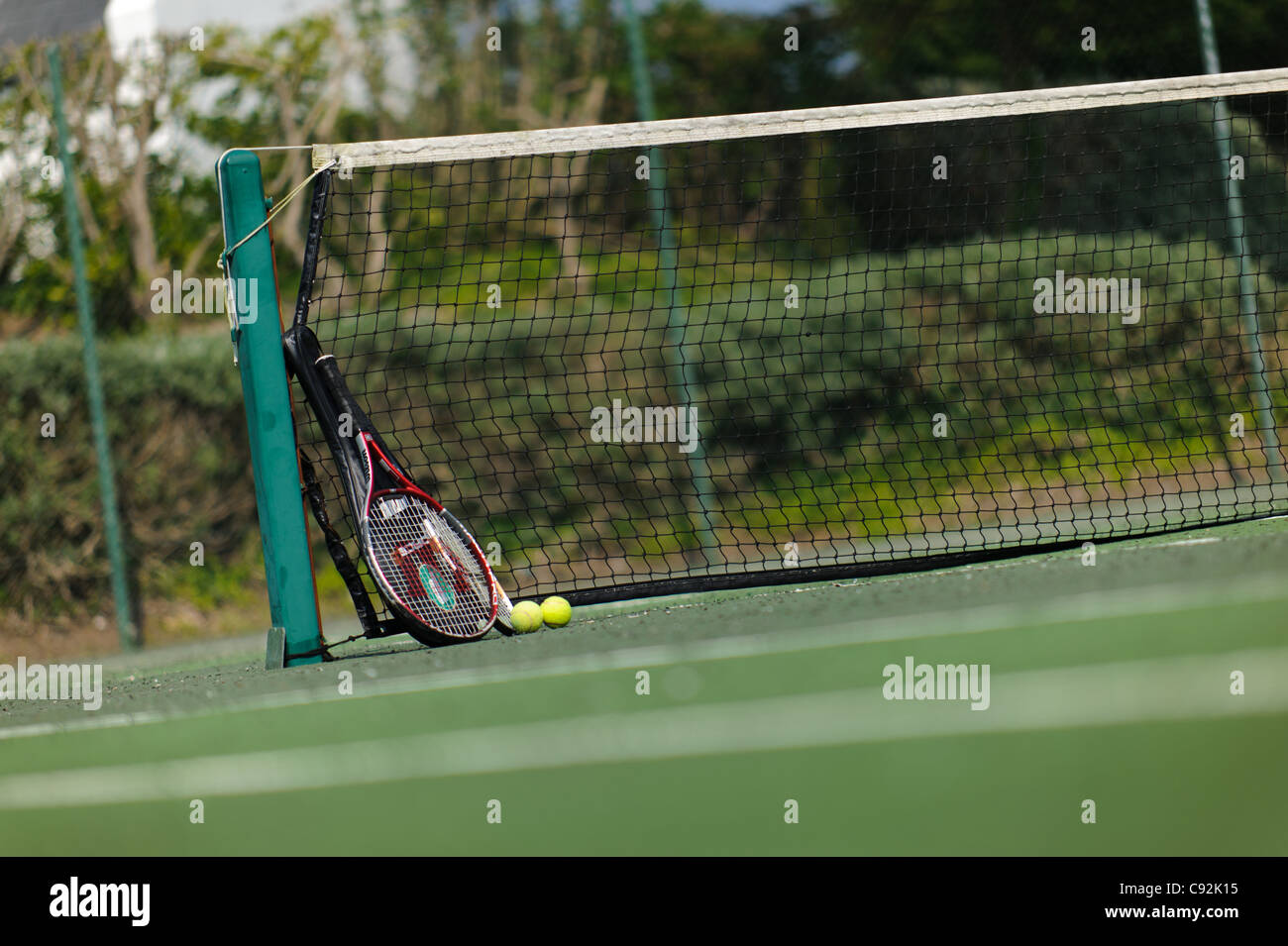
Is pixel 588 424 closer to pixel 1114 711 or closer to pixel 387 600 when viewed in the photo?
pixel 387 600

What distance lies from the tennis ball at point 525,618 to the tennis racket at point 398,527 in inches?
7.9

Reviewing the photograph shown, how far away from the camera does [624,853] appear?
2139mm

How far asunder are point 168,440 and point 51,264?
2230mm

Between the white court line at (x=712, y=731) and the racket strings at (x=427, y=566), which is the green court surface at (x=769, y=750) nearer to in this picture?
the white court line at (x=712, y=731)

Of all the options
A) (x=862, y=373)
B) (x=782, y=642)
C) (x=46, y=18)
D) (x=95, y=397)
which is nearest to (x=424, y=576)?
(x=782, y=642)

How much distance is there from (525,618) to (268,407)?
124 centimetres

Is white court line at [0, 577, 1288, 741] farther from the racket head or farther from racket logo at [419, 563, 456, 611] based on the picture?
racket logo at [419, 563, 456, 611]

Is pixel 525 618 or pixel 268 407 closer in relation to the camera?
pixel 268 407

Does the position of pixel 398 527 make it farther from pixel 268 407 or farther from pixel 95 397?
pixel 95 397

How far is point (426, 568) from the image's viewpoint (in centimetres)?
408

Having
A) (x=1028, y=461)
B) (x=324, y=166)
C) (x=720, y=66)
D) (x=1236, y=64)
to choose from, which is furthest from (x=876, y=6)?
(x=324, y=166)

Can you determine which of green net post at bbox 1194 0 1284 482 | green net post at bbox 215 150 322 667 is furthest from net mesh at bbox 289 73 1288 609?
green net post at bbox 215 150 322 667

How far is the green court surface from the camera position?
1981 mm

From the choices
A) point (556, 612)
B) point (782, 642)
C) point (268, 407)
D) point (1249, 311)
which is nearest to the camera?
point (782, 642)
